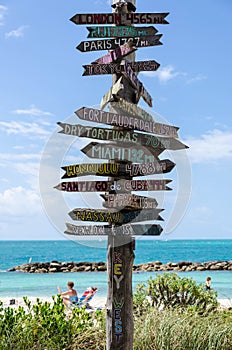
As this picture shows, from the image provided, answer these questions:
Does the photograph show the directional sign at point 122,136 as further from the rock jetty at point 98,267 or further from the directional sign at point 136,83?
the rock jetty at point 98,267

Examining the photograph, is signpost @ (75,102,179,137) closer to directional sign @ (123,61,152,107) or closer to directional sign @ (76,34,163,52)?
directional sign @ (123,61,152,107)

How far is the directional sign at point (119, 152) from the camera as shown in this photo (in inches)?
202

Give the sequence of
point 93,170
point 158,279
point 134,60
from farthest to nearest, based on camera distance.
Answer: point 158,279
point 134,60
point 93,170

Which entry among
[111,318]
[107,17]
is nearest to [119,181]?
[111,318]

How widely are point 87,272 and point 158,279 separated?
83.6 ft

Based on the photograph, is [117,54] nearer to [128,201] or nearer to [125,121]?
[125,121]

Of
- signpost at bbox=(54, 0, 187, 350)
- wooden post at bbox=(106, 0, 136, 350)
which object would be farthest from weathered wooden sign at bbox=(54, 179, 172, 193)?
wooden post at bbox=(106, 0, 136, 350)

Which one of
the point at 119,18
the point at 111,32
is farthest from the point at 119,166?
the point at 119,18

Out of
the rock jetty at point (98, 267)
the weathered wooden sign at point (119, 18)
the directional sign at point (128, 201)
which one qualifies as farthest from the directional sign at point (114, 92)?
the rock jetty at point (98, 267)

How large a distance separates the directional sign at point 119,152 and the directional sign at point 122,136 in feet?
0.21

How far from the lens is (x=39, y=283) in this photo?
29.3m

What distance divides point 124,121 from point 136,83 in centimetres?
53

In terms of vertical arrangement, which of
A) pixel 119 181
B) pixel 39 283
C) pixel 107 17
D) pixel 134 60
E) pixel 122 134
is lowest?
pixel 39 283

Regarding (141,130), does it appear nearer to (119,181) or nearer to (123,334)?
(119,181)
